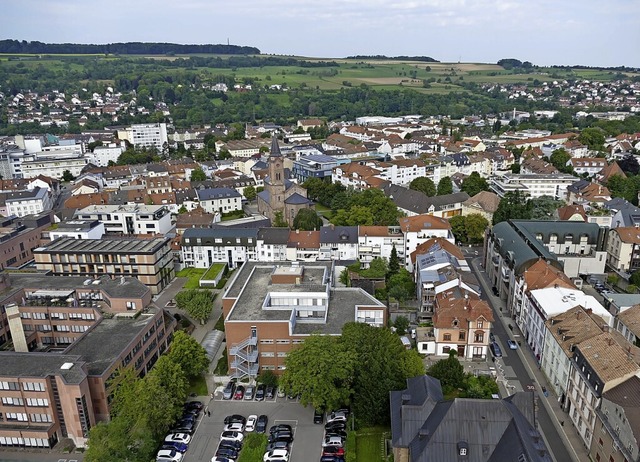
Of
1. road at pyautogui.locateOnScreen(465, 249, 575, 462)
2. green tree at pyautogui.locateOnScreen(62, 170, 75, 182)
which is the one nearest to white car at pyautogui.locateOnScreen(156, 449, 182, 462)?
road at pyautogui.locateOnScreen(465, 249, 575, 462)

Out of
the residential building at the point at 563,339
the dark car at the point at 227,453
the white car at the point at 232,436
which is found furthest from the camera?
the residential building at the point at 563,339

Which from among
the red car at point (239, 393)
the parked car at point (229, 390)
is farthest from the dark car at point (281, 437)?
the parked car at point (229, 390)

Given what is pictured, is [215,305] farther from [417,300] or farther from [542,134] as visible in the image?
[542,134]

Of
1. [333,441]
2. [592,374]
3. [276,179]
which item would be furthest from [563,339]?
[276,179]

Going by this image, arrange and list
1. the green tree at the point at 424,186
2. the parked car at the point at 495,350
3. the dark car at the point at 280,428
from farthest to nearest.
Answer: the green tree at the point at 424,186, the parked car at the point at 495,350, the dark car at the point at 280,428

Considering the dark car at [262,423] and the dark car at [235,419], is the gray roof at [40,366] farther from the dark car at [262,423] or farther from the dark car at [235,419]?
Result: the dark car at [262,423]

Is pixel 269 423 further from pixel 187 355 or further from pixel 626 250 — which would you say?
pixel 626 250

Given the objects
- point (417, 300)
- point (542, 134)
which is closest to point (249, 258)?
point (417, 300)
